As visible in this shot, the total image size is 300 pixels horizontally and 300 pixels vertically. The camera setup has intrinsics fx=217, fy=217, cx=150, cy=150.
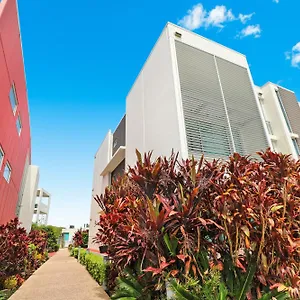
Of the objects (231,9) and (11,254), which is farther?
(231,9)

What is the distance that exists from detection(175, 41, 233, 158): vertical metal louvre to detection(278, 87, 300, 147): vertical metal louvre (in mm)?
6753

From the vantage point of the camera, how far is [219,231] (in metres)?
4.35

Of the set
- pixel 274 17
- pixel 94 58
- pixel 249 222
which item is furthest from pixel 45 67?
pixel 249 222

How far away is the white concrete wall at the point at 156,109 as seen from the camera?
324 inches

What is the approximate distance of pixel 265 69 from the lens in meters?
13.9

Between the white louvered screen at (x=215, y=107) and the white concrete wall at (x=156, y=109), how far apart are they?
0.44 metres

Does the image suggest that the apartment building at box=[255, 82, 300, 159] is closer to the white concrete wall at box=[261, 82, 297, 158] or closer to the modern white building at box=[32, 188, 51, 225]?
the white concrete wall at box=[261, 82, 297, 158]

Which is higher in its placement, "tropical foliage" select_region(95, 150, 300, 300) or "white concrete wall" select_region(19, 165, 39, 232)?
"white concrete wall" select_region(19, 165, 39, 232)

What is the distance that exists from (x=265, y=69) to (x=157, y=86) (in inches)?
329

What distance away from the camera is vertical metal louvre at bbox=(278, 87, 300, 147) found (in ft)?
43.7

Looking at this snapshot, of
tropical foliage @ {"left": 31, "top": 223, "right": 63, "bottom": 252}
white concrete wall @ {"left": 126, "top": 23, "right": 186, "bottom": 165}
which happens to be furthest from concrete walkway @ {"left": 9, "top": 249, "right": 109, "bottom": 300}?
tropical foliage @ {"left": 31, "top": 223, "right": 63, "bottom": 252}

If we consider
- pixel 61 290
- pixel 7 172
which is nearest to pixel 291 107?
pixel 61 290

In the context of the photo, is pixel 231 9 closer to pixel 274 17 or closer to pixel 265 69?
pixel 274 17

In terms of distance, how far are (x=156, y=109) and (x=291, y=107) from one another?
9866 mm
